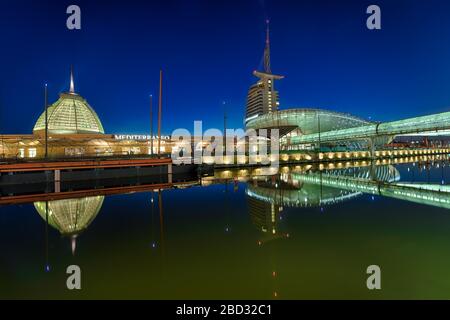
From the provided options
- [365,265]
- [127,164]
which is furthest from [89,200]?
[365,265]

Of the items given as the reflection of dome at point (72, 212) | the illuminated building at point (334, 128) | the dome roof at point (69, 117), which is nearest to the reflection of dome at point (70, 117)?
the dome roof at point (69, 117)

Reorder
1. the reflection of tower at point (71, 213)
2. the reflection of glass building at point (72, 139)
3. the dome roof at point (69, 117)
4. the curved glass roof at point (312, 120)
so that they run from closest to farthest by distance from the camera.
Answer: the reflection of tower at point (71, 213), the reflection of glass building at point (72, 139), the dome roof at point (69, 117), the curved glass roof at point (312, 120)

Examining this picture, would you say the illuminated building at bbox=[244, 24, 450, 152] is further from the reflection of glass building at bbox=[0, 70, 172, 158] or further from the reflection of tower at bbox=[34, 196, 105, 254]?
the reflection of tower at bbox=[34, 196, 105, 254]

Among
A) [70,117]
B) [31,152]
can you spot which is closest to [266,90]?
[70,117]

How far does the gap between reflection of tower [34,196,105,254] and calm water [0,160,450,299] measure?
6 cm

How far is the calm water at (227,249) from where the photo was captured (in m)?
6.31

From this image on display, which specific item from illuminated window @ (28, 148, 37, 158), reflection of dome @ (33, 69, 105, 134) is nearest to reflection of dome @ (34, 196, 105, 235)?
illuminated window @ (28, 148, 37, 158)

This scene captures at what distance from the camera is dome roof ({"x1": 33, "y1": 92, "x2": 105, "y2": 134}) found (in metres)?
89.6

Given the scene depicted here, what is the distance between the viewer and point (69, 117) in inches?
3605

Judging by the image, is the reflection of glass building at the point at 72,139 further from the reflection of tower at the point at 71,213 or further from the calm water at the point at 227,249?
the calm water at the point at 227,249

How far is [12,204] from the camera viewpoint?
52.9 feet
